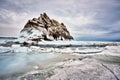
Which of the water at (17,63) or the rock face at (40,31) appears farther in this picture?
the rock face at (40,31)

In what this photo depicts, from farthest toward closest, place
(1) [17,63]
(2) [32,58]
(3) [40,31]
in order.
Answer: (3) [40,31] → (2) [32,58] → (1) [17,63]

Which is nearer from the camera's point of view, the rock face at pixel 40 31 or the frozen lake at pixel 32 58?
the frozen lake at pixel 32 58

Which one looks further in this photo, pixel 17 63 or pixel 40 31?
pixel 40 31

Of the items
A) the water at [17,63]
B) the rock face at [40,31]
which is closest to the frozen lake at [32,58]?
the water at [17,63]

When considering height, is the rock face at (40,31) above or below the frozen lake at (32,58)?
above

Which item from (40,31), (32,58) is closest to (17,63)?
(32,58)

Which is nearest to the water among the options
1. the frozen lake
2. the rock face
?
the frozen lake

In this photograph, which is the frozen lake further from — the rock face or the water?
the rock face

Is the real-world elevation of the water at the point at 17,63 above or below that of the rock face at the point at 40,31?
below

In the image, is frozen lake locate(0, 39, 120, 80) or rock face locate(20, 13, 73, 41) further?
rock face locate(20, 13, 73, 41)

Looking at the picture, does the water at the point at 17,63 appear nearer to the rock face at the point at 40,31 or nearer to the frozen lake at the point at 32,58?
the frozen lake at the point at 32,58

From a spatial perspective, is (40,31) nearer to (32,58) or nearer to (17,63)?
(32,58)

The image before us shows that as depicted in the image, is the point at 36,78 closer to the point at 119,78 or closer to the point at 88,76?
the point at 88,76

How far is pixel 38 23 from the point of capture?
1245 inches
